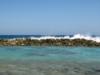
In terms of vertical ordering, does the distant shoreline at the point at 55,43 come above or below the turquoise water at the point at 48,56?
above

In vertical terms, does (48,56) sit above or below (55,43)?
below

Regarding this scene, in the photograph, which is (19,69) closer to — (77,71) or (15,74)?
(15,74)

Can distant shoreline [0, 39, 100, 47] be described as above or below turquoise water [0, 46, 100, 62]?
above

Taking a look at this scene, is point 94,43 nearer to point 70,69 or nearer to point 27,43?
point 27,43

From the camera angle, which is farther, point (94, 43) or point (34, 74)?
point (94, 43)

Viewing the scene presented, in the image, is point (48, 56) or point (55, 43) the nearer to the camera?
point (48, 56)

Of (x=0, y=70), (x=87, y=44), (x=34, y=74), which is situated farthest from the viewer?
(x=87, y=44)

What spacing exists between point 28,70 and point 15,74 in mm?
1327

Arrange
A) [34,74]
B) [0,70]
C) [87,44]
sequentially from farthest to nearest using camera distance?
1. [87,44]
2. [0,70]
3. [34,74]

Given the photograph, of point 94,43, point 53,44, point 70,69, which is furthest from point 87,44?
point 70,69

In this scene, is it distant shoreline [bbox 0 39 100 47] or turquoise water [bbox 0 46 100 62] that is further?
distant shoreline [bbox 0 39 100 47]

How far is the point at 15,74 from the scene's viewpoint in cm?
1403

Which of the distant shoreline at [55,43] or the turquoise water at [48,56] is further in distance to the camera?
the distant shoreline at [55,43]

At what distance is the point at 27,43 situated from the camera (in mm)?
37531
